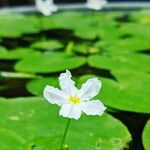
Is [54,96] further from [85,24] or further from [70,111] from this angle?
[85,24]

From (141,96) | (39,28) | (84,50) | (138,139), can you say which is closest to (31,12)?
(39,28)

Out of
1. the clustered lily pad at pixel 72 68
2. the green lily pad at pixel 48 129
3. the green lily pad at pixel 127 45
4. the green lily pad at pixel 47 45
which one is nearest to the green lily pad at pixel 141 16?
the clustered lily pad at pixel 72 68

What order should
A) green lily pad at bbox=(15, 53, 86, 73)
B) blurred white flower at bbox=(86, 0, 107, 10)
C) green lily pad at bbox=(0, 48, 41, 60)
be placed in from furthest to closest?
blurred white flower at bbox=(86, 0, 107, 10)
green lily pad at bbox=(0, 48, 41, 60)
green lily pad at bbox=(15, 53, 86, 73)

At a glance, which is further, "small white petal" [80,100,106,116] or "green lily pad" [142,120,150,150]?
"green lily pad" [142,120,150,150]

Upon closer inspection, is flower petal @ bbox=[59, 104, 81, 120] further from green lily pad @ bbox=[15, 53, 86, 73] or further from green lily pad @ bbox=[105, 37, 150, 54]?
green lily pad @ bbox=[105, 37, 150, 54]

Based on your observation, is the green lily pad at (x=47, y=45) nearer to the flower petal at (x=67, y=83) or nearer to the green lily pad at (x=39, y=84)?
the green lily pad at (x=39, y=84)

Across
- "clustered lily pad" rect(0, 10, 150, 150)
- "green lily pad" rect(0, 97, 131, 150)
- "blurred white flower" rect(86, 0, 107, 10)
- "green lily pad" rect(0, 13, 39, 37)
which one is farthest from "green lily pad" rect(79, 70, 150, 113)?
"green lily pad" rect(0, 13, 39, 37)

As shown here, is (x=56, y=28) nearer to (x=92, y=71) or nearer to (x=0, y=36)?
(x=0, y=36)
